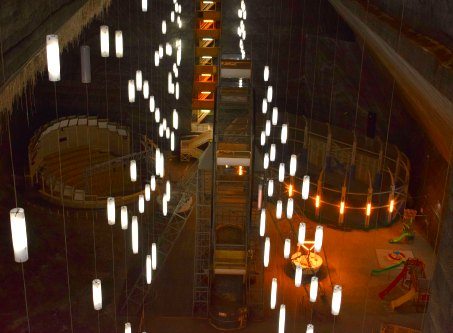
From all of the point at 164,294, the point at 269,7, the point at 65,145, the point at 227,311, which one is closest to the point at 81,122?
the point at 65,145

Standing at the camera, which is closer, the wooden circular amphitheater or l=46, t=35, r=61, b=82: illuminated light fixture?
l=46, t=35, r=61, b=82: illuminated light fixture

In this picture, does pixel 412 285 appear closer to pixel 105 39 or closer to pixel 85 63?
pixel 105 39

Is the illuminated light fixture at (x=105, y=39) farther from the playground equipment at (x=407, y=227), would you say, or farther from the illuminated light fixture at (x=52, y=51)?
the playground equipment at (x=407, y=227)

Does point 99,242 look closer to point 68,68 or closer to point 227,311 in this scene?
point 227,311

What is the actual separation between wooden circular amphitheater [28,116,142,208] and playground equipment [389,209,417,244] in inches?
303

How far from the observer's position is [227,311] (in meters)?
12.6

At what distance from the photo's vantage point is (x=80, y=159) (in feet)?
66.7

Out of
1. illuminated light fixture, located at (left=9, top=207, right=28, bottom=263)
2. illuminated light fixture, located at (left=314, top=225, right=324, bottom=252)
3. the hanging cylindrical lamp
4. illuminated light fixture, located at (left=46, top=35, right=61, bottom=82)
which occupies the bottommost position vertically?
illuminated light fixture, located at (left=314, top=225, right=324, bottom=252)

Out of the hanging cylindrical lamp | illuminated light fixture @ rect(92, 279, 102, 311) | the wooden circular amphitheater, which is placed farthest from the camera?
the wooden circular amphitheater

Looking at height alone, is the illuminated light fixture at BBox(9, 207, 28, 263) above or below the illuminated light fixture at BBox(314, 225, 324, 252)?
above

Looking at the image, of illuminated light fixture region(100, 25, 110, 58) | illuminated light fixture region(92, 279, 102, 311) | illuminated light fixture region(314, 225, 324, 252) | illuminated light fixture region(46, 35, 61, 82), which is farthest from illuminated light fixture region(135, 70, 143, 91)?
illuminated light fixture region(46, 35, 61, 82)

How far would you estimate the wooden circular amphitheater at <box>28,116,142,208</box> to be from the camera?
719 inches

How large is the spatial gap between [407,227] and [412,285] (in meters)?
3.24

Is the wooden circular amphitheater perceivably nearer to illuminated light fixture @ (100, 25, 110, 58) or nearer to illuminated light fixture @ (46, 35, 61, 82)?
illuminated light fixture @ (100, 25, 110, 58)
